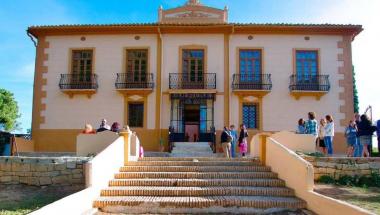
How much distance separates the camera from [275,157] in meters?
9.18

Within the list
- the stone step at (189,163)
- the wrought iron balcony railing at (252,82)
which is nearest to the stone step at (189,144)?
the wrought iron balcony railing at (252,82)

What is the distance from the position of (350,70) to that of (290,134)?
925cm

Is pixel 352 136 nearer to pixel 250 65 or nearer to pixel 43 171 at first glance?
pixel 250 65

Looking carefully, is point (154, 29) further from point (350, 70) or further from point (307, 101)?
point (350, 70)

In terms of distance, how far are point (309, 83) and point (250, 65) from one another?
300 centimetres

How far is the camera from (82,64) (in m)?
19.2

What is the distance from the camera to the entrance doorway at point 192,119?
61.9ft

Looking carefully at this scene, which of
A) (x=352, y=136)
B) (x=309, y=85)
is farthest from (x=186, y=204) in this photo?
(x=309, y=85)

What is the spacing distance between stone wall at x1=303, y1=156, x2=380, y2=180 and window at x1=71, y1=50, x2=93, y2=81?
12786mm

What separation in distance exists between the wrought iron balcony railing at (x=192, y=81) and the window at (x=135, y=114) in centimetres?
189

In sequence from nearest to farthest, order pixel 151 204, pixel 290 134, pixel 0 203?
pixel 151 204
pixel 0 203
pixel 290 134

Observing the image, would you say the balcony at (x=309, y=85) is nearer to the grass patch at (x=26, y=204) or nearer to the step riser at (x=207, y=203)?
the step riser at (x=207, y=203)

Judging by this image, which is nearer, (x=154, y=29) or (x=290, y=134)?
(x=290, y=134)

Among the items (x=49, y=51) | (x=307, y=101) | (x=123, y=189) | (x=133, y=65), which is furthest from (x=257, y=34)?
(x=123, y=189)
